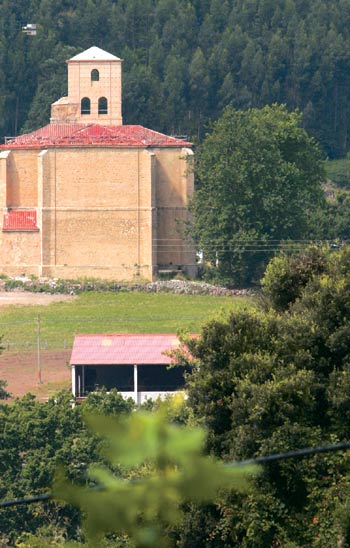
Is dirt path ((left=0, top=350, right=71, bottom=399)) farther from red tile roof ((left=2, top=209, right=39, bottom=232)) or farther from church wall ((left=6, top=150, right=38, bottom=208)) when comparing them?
church wall ((left=6, top=150, right=38, bottom=208))

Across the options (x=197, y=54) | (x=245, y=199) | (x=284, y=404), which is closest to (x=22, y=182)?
(x=245, y=199)

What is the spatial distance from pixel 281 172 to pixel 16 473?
30.3 meters

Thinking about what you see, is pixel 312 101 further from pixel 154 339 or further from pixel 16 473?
pixel 16 473

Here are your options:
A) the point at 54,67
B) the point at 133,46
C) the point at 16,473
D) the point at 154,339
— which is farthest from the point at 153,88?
the point at 16,473

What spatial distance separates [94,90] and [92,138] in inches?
194

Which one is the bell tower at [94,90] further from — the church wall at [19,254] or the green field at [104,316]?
the green field at [104,316]

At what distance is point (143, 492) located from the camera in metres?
3.43

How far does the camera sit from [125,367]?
36.2 meters

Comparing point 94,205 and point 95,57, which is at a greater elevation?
point 95,57

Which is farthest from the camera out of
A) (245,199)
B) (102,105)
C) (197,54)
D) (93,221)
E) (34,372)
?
(197,54)

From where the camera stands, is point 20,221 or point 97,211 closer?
point 97,211

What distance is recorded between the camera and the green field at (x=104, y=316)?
42312mm

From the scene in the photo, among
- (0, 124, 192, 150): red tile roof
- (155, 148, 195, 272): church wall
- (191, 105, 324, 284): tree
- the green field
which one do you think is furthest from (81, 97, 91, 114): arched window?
the green field

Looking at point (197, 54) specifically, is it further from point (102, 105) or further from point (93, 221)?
point (93, 221)
